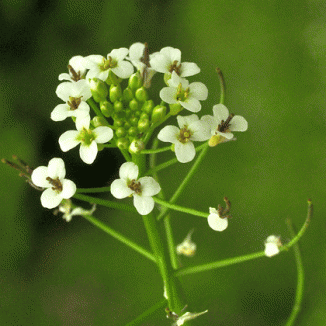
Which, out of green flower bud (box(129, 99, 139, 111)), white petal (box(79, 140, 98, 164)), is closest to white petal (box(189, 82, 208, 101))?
green flower bud (box(129, 99, 139, 111))

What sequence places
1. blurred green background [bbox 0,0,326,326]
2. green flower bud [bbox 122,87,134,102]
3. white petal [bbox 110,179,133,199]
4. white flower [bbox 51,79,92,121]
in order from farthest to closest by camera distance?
blurred green background [bbox 0,0,326,326]
green flower bud [bbox 122,87,134,102]
white flower [bbox 51,79,92,121]
white petal [bbox 110,179,133,199]

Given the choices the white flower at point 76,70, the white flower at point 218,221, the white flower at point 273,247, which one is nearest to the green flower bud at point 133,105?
the white flower at point 76,70

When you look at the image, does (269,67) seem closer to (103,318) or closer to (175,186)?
(175,186)

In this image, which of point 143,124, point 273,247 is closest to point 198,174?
point 273,247

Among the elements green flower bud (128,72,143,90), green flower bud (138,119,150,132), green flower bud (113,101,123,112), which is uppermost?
green flower bud (128,72,143,90)

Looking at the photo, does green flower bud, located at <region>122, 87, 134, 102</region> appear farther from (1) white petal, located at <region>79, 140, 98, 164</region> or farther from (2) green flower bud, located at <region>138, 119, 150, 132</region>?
(1) white petal, located at <region>79, 140, 98, 164</region>


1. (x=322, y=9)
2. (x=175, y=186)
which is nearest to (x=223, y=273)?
(x=175, y=186)
